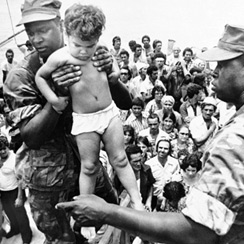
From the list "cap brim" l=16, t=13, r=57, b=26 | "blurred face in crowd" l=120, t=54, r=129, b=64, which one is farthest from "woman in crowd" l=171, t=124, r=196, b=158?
"blurred face in crowd" l=120, t=54, r=129, b=64

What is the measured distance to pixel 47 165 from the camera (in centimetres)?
271

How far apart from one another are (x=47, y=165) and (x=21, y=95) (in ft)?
1.55

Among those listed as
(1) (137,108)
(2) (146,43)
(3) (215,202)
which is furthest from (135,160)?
(2) (146,43)

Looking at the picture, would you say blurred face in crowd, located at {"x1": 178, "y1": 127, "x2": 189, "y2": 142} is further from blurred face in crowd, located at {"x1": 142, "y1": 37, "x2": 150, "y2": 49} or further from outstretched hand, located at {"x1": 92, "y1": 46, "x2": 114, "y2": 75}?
blurred face in crowd, located at {"x1": 142, "y1": 37, "x2": 150, "y2": 49}

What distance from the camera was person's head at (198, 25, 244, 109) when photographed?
70.7 inches

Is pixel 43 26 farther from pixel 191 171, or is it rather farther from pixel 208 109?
pixel 208 109

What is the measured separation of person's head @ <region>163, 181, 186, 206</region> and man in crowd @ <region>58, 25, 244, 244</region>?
8.96 ft

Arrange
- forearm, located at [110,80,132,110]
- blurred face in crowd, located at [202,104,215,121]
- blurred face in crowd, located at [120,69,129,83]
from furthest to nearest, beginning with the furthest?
blurred face in crowd, located at [120,69,129,83], blurred face in crowd, located at [202,104,215,121], forearm, located at [110,80,132,110]

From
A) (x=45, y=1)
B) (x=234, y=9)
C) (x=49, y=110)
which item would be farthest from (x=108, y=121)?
(x=234, y=9)

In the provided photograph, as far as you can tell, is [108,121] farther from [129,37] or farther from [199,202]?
[129,37]

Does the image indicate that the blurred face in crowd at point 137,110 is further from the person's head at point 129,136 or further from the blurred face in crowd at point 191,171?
the blurred face in crowd at point 191,171

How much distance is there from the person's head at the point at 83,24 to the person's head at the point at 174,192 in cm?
249

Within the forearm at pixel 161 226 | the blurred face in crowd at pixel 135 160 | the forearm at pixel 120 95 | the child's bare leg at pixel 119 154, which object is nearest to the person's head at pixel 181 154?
the blurred face in crowd at pixel 135 160

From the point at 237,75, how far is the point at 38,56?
132cm
